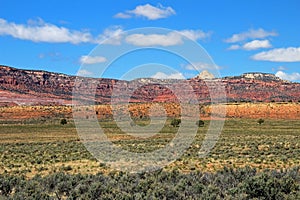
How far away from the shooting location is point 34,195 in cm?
1375

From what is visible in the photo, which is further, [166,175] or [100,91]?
[100,91]

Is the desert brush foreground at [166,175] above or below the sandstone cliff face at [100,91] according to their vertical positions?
below

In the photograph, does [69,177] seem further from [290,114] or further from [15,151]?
[290,114]

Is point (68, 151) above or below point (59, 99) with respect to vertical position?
below

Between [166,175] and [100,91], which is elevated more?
[100,91]

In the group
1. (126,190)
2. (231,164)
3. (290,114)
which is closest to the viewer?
(126,190)

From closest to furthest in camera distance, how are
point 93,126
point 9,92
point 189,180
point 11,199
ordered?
point 11,199 < point 189,180 < point 93,126 < point 9,92

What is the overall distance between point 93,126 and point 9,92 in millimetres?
110851

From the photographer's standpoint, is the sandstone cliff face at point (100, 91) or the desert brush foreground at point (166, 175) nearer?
the desert brush foreground at point (166, 175)

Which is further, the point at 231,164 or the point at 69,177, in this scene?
the point at 231,164

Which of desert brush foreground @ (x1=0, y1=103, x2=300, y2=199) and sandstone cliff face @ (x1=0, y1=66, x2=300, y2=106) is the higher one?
sandstone cliff face @ (x1=0, y1=66, x2=300, y2=106)

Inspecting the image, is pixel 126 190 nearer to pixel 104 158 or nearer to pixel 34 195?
pixel 34 195

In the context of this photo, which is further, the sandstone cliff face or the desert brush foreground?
the sandstone cliff face

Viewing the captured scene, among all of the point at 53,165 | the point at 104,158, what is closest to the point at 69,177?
the point at 53,165
